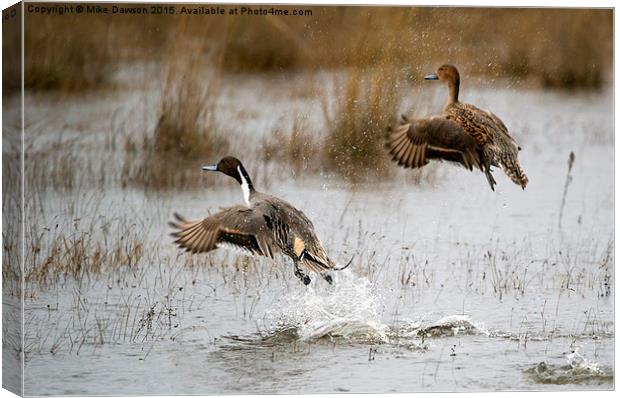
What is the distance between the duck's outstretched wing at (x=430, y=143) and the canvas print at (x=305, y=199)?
0.01 metres

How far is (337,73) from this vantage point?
31.4 feet

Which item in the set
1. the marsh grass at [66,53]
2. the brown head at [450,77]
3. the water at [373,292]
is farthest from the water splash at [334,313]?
the marsh grass at [66,53]

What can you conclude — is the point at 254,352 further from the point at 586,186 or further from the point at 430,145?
the point at 586,186

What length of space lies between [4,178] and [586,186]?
4.06m

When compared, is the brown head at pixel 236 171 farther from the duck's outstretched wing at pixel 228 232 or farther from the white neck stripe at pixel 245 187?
the duck's outstretched wing at pixel 228 232

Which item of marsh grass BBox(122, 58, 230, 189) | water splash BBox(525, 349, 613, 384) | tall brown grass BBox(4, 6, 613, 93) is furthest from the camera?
water splash BBox(525, 349, 613, 384)

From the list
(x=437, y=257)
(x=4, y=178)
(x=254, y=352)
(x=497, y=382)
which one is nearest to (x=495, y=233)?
Result: (x=437, y=257)

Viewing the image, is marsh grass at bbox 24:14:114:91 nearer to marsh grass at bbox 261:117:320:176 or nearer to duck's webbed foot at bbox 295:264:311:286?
marsh grass at bbox 261:117:320:176

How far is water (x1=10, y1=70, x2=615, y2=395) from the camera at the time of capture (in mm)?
9305

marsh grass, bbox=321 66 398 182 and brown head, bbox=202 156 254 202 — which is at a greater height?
marsh grass, bbox=321 66 398 182

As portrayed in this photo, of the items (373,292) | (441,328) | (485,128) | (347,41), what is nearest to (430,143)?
(485,128)

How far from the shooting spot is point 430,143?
9.75 meters

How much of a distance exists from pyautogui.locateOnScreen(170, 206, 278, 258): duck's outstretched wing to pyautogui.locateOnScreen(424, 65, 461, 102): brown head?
158 cm

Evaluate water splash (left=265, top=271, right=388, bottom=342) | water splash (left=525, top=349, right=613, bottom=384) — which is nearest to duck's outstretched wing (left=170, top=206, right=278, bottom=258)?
water splash (left=265, top=271, right=388, bottom=342)
